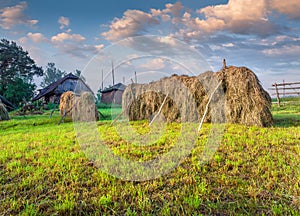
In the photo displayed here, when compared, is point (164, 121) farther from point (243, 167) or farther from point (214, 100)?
point (243, 167)

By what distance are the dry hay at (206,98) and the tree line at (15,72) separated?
21.3 metres

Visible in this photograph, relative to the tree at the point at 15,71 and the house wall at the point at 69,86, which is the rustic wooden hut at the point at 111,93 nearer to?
the house wall at the point at 69,86

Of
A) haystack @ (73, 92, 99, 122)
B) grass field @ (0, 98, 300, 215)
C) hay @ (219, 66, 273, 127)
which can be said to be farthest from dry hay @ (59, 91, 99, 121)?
grass field @ (0, 98, 300, 215)

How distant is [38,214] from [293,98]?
2357 centimetres

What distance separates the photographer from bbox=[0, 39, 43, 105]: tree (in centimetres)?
2762

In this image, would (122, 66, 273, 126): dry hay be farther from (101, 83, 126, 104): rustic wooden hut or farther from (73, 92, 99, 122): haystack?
(101, 83, 126, 104): rustic wooden hut

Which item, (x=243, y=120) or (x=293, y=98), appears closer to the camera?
(x=243, y=120)

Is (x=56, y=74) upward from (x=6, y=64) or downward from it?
upward

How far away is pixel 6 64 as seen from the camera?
32594 mm

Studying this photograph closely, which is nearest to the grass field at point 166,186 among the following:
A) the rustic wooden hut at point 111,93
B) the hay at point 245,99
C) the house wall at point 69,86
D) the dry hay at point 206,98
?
the hay at point 245,99

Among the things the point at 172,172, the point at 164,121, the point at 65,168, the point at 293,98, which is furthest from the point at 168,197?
the point at 293,98

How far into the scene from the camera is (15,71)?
32.8 metres

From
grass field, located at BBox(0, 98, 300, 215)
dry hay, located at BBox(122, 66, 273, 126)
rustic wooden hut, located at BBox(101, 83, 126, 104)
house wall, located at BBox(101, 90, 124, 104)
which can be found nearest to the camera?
grass field, located at BBox(0, 98, 300, 215)

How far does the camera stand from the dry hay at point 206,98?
8227 millimetres
